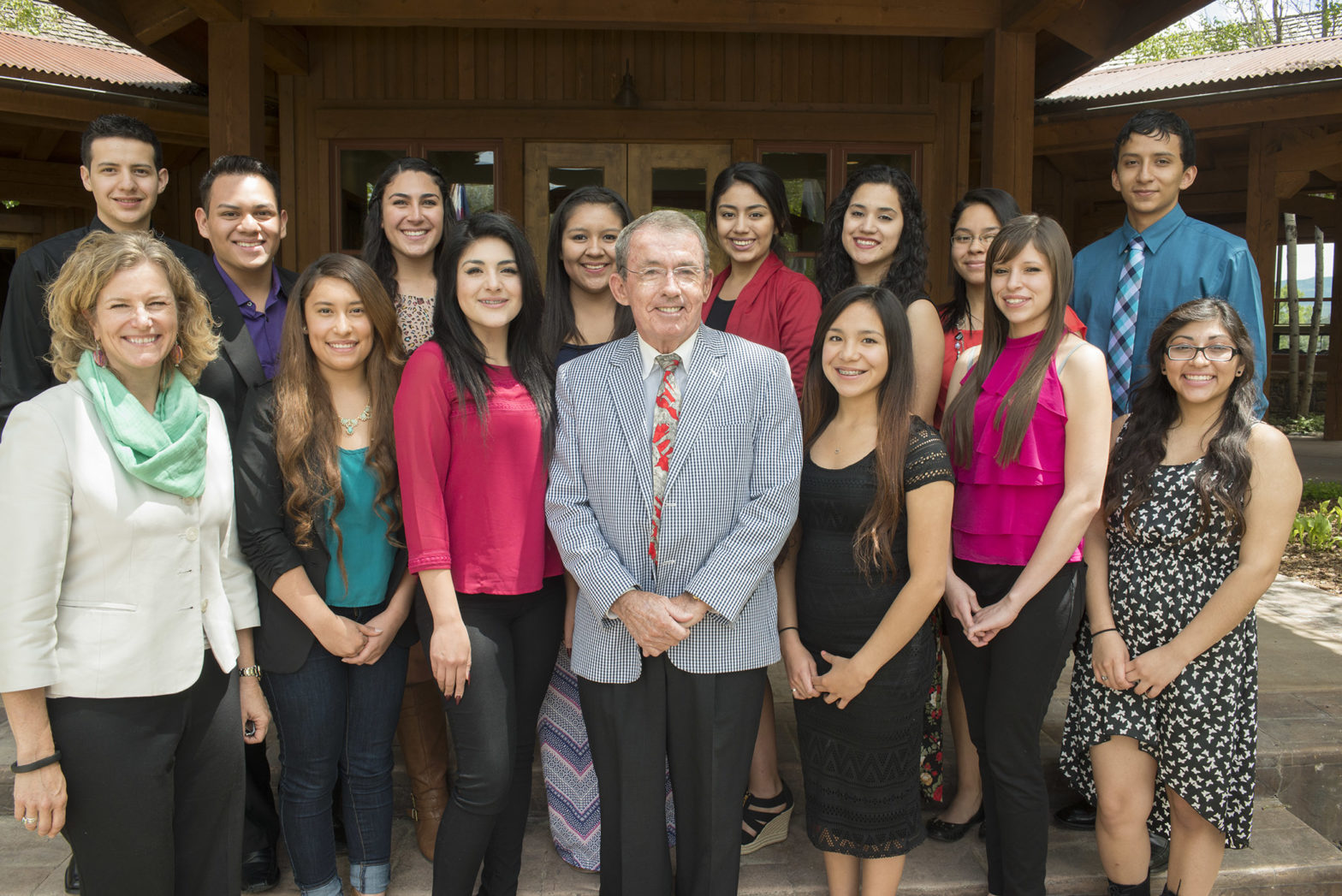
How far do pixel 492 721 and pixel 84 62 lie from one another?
738 cm

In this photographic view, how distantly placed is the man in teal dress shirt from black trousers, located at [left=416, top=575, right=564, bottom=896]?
1.88 metres

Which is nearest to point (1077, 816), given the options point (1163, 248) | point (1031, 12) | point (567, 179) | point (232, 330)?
point (1163, 248)

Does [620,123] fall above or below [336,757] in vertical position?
above

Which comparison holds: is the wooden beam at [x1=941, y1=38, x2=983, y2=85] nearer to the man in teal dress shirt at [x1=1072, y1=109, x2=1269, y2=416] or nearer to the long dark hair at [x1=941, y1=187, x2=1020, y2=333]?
the man in teal dress shirt at [x1=1072, y1=109, x2=1269, y2=416]

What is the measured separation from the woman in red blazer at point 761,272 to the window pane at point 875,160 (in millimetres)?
4015

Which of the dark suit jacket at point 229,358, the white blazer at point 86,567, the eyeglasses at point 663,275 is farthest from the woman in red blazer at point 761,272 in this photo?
the white blazer at point 86,567

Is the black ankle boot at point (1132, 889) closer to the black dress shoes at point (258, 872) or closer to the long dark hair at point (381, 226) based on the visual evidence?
the black dress shoes at point (258, 872)

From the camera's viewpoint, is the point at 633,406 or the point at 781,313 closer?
the point at 633,406

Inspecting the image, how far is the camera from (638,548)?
84.7 inches

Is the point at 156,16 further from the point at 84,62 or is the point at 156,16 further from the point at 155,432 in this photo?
the point at 155,432

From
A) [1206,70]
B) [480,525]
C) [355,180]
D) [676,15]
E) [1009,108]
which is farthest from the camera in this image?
[1206,70]

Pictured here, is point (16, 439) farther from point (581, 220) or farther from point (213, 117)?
point (213, 117)

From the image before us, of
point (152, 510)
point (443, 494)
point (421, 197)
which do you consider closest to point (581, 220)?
point (421, 197)

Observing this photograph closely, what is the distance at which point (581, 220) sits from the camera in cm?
263
